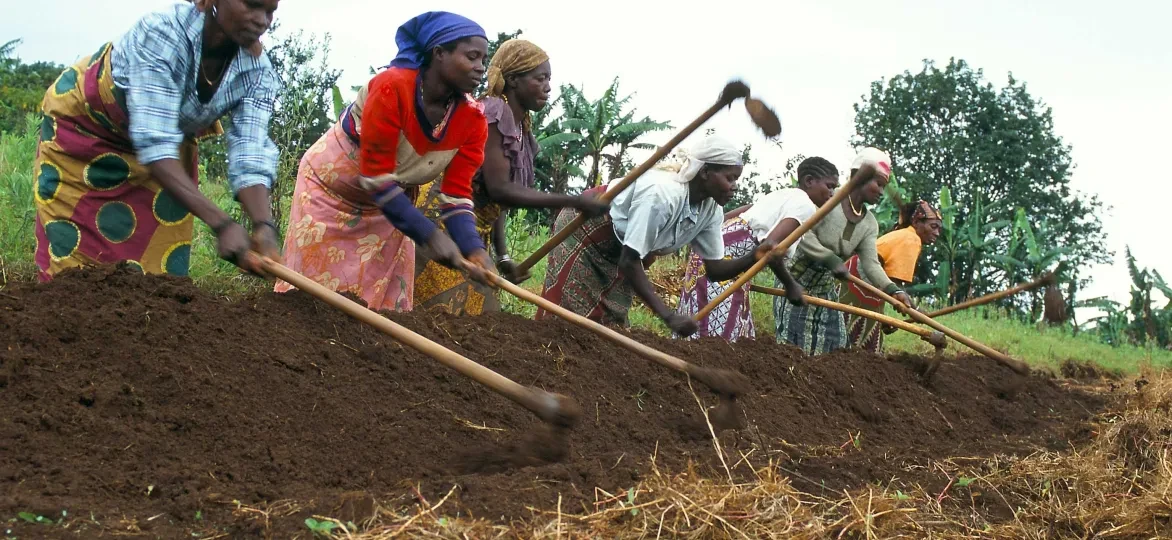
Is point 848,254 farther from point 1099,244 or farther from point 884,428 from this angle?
point 1099,244

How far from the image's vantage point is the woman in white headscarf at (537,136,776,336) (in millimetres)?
4844

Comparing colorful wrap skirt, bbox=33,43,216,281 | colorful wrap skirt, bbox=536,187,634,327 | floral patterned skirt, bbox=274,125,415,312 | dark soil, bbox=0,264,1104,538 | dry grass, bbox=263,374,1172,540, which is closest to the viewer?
dry grass, bbox=263,374,1172,540

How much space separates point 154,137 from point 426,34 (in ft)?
3.46

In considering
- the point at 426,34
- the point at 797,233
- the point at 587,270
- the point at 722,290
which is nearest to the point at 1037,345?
the point at 722,290

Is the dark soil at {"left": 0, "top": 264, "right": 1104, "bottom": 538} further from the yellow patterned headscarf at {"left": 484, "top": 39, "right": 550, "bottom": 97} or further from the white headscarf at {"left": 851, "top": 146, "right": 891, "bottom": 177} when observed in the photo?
the white headscarf at {"left": 851, "top": 146, "right": 891, "bottom": 177}

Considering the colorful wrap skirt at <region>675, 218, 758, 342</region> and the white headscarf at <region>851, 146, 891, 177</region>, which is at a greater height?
the white headscarf at <region>851, 146, 891, 177</region>

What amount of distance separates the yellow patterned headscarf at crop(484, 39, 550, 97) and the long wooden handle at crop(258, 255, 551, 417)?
194 cm

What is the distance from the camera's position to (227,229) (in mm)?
3020

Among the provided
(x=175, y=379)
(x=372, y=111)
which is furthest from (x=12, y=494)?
(x=372, y=111)

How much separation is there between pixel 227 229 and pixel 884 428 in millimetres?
3277

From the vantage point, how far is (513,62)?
4.77 m

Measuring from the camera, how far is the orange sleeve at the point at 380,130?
12.4ft

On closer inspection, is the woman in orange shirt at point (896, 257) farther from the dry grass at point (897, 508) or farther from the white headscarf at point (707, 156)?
the dry grass at point (897, 508)

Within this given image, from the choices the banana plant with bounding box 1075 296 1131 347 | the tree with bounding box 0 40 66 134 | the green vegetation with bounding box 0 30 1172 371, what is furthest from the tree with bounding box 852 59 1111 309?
the tree with bounding box 0 40 66 134
